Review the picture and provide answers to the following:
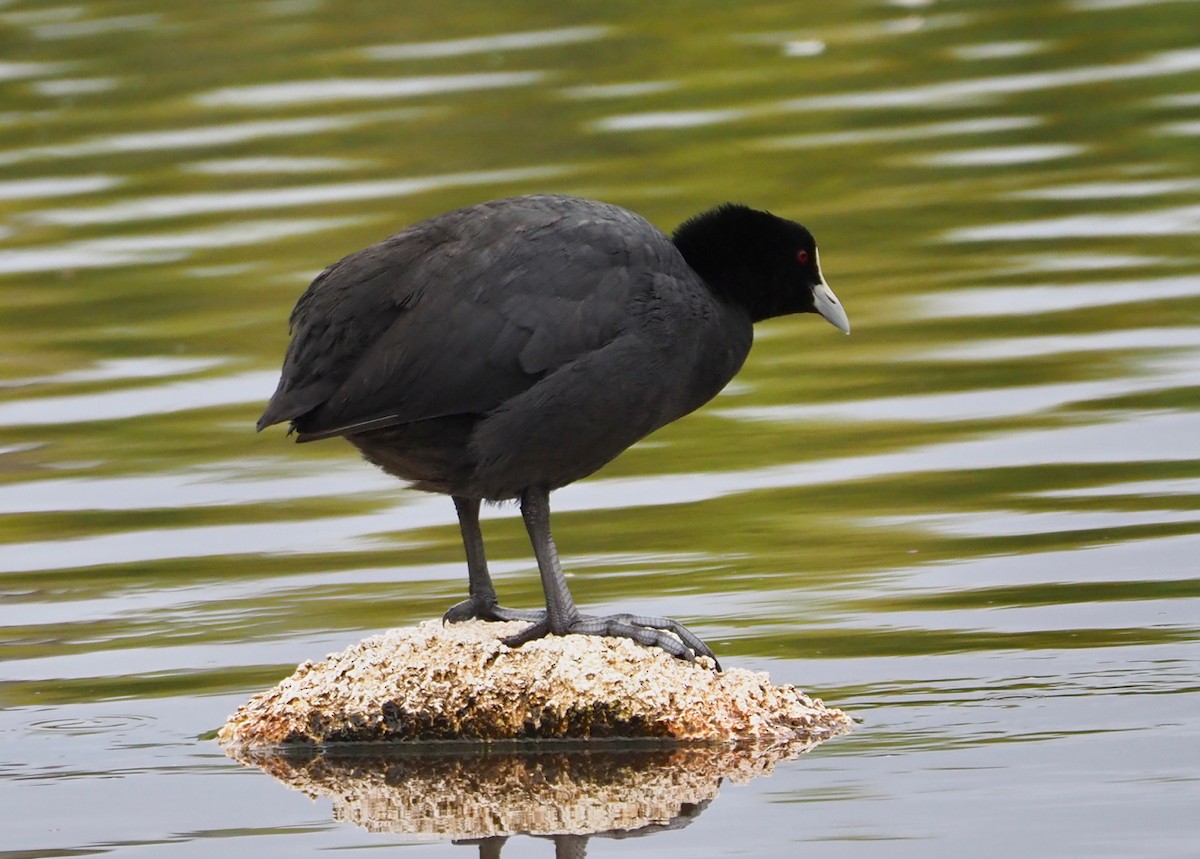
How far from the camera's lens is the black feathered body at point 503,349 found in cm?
600

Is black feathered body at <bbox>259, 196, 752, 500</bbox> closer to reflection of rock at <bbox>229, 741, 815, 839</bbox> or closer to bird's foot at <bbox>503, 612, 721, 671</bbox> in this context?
bird's foot at <bbox>503, 612, 721, 671</bbox>

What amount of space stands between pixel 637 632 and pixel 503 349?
80cm

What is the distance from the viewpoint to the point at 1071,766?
5.52 m

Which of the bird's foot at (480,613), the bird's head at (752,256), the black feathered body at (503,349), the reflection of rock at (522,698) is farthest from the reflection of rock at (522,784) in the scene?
the bird's head at (752,256)

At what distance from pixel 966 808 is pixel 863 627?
68.3 inches

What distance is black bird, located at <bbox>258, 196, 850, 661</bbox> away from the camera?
6.01 metres

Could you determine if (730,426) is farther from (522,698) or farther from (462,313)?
(522,698)

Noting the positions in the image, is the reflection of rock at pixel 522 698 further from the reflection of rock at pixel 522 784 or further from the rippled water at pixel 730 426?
the rippled water at pixel 730 426

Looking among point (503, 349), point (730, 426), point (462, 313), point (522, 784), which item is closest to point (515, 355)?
point (503, 349)

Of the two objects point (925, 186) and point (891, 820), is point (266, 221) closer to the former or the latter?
point (925, 186)

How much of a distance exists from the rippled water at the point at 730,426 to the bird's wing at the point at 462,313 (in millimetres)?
990

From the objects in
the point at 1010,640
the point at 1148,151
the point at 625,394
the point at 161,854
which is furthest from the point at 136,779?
the point at 1148,151

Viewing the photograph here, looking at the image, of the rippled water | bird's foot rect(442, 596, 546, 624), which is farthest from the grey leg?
the rippled water

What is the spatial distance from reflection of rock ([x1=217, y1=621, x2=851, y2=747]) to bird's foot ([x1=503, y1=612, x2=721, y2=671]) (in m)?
0.03
